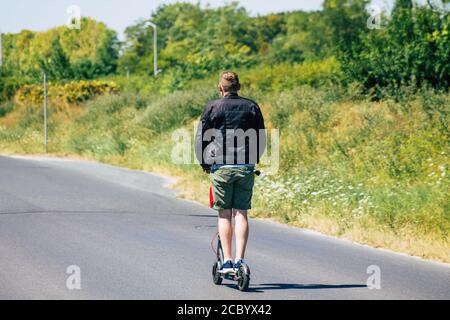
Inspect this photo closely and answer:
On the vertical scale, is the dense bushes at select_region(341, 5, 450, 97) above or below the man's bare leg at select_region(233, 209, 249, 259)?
above

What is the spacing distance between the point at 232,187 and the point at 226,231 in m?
0.44

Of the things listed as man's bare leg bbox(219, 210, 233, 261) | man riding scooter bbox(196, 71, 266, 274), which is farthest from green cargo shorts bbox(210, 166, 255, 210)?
man's bare leg bbox(219, 210, 233, 261)

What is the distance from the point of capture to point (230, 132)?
827 centimetres

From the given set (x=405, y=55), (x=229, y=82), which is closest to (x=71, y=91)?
(x=405, y=55)

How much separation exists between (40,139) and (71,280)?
2836cm

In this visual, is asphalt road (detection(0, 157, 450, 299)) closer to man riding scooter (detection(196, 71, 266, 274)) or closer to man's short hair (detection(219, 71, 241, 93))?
man riding scooter (detection(196, 71, 266, 274))

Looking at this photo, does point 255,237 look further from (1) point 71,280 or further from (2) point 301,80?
(2) point 301,80

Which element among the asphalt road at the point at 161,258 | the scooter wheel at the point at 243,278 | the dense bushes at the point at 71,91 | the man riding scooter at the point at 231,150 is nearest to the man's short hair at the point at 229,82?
the man riding scooter at the point at 231,150

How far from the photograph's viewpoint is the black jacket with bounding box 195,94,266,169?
8273 millimetres

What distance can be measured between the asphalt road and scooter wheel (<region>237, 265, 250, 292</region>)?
0.08 metres

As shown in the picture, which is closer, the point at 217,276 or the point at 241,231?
the point at 241,231

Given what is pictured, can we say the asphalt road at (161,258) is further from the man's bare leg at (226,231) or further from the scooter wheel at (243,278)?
the man's bare leg at (226,231)

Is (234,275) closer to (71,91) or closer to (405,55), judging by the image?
(405,55)

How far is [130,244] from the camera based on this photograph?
442 inches
